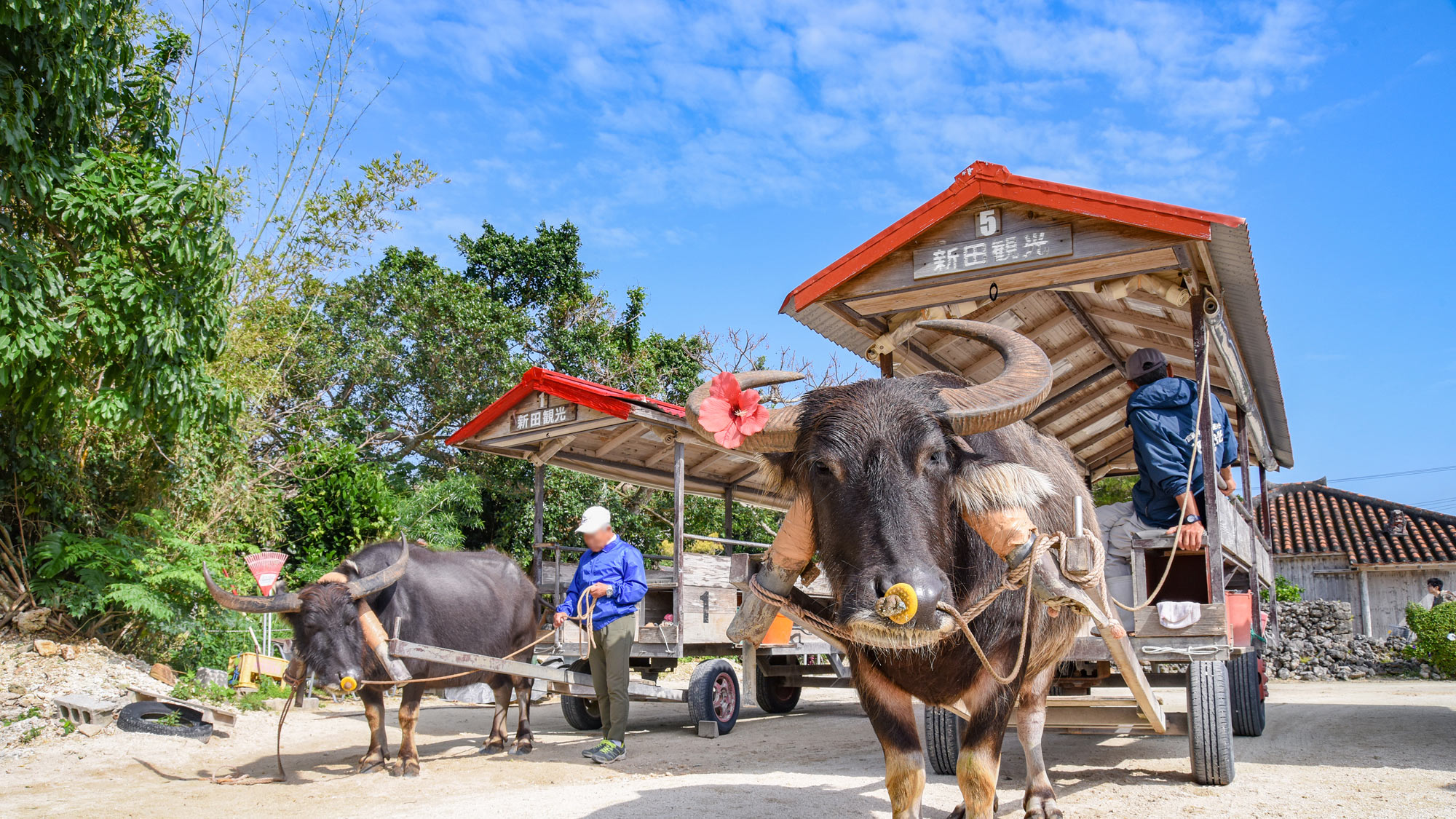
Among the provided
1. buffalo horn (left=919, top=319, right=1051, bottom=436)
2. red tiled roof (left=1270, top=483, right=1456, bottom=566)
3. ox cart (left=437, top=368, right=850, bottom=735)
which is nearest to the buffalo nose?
buffalo horn (left=919, top=319, right=1051, bottom=436)

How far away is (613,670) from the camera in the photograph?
614cm

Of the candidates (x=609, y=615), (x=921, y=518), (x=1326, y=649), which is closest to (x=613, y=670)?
(x=609, y=615)

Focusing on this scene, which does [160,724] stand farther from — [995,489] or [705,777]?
[995,489]

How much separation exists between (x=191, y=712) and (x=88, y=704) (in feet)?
2.30

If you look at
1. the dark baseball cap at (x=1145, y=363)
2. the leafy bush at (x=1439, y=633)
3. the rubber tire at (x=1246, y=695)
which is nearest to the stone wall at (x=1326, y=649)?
the leafy bush at (x=1439, y=633)

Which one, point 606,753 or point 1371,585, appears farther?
point 1371,585

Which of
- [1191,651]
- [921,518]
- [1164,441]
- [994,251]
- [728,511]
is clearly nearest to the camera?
[921,518]

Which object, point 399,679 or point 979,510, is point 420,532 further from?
point 979,510

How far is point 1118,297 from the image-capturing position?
518 centimetres

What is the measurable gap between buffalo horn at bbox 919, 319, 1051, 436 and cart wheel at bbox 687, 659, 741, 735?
5.16 meters

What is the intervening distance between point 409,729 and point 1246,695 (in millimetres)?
5874

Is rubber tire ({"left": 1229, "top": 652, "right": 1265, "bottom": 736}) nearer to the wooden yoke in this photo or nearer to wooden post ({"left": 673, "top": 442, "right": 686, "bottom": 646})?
wooden post ({"left": 673, "top": 442, "right": 686, "bottom": 646})

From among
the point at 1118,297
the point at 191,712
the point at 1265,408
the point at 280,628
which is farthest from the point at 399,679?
the point at 280,628

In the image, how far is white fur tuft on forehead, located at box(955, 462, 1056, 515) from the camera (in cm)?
269
